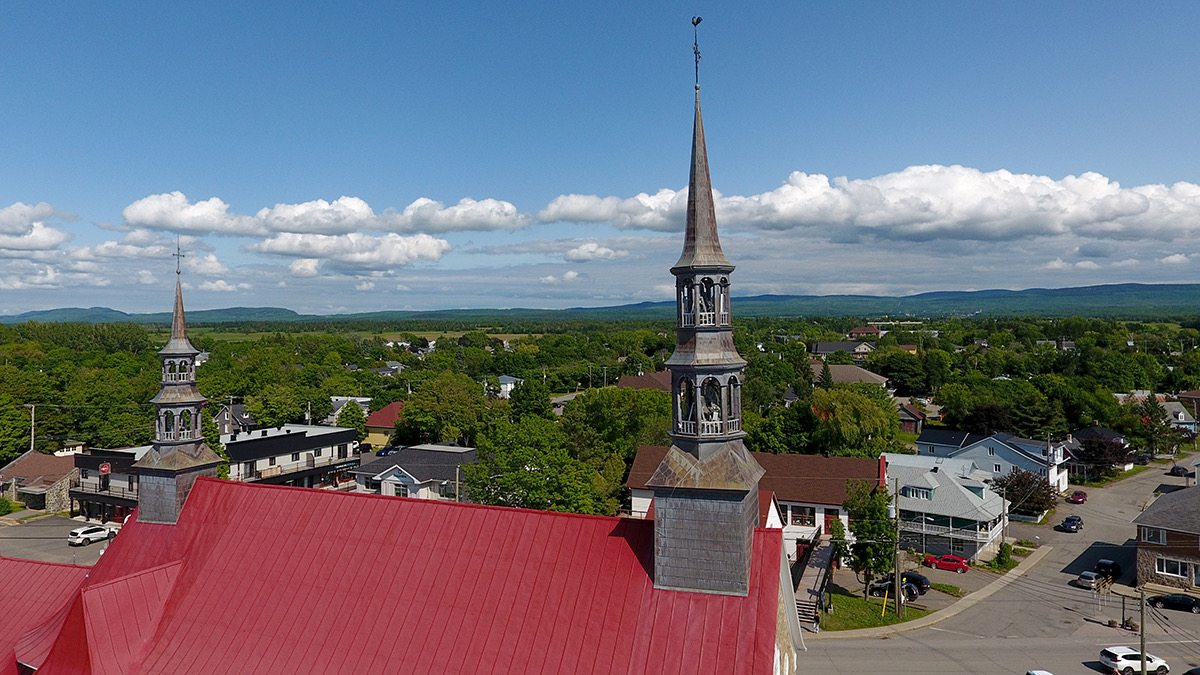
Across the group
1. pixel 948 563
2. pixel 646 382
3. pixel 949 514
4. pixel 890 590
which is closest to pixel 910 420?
pixel 646 382

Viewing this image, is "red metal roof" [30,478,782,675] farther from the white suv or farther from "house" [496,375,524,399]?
"house" [496,375,524,399]

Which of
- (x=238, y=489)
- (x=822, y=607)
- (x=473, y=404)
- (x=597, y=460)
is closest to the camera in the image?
(x=238, y=489)

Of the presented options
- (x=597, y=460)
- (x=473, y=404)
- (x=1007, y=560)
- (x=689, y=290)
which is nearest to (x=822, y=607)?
(x=1007, y=560)

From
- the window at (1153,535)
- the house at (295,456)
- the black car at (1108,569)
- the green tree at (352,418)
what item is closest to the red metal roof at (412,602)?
the black car at (1108,569)

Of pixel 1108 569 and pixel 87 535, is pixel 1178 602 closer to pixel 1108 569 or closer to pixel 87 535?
pixel 1108 569

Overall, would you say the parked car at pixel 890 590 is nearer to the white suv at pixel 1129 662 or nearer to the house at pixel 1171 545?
the white suv at pixel 1129 662

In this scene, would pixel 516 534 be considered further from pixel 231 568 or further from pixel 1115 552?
pixel 1115 552
